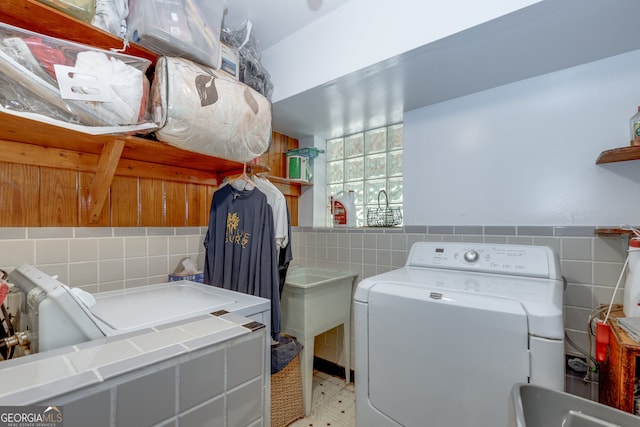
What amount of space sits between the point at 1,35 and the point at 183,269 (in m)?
1.17

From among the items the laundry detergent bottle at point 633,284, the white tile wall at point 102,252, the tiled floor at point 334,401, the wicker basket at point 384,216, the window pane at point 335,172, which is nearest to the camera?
the laundry detergent bottle at point 633,284

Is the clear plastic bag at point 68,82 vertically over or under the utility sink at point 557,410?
over

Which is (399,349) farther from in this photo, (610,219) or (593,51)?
(593,51)

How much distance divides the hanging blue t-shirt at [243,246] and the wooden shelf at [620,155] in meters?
1.55

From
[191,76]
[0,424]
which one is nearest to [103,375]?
[0,424]

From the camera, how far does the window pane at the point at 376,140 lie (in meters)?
2.25

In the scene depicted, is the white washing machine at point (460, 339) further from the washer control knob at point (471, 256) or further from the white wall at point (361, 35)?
the white wall at point (361, 35)

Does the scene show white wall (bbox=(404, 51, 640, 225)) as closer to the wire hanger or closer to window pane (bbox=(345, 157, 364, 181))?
window pane (bbox=(345, 157, 364, 181))

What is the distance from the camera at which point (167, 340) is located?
0.65 meters

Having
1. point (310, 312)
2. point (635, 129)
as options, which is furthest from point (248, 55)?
point (635, 129)

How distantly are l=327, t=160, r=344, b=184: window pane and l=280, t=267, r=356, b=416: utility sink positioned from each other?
0.86 metres

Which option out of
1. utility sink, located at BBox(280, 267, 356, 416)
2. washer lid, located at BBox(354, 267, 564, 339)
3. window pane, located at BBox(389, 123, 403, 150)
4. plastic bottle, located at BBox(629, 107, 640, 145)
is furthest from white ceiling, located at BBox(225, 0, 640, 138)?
utility sink, located at BBox(280, 267, 356, 416)

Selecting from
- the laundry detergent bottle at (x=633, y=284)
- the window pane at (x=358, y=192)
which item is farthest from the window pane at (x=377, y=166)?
the laundry detergent bottle at (x=633, y=284)

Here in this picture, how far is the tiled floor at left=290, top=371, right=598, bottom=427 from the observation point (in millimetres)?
1360
